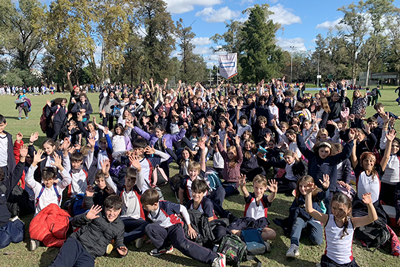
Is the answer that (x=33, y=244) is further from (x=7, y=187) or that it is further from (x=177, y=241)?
(x=177, y=241)

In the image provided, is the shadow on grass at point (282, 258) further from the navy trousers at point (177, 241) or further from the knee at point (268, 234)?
the navy trousers at point (177, 241)

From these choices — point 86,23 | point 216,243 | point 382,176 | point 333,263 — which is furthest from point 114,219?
point 86,23

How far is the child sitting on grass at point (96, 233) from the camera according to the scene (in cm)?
359

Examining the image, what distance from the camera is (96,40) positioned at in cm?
3878

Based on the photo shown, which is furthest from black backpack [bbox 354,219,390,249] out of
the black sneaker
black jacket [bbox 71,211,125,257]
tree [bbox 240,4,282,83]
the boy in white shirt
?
tree [bbox 240,4,282,83]

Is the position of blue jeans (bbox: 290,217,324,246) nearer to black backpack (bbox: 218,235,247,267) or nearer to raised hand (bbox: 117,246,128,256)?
black backpack (bbox: 218,235,247,267)

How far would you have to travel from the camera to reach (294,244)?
3.84 meters

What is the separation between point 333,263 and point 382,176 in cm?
231

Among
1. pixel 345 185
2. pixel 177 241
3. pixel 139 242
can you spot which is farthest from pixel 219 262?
pixel 345 185

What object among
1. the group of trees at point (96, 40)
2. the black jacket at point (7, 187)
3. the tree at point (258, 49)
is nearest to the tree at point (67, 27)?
the group of trees at point (96, 40)

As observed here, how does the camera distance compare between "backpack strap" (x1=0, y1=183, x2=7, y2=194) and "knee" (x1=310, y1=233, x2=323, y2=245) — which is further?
"backpack strap" (x1=0, y1=183, x2=7, y2=194)

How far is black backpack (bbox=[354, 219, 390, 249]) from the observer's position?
3893mm

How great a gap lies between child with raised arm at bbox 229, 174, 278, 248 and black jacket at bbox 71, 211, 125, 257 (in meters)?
1.72

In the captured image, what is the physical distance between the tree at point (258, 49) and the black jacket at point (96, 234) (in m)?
47.9
